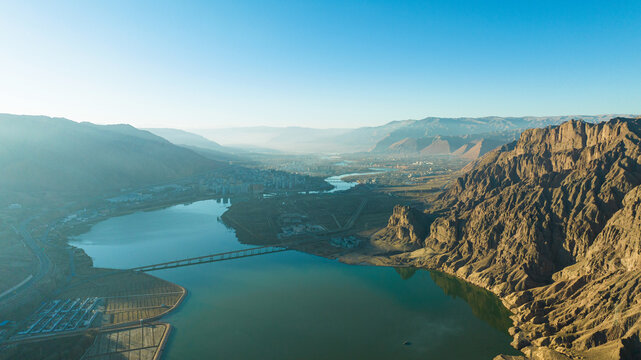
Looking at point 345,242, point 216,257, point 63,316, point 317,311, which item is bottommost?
point 317,311

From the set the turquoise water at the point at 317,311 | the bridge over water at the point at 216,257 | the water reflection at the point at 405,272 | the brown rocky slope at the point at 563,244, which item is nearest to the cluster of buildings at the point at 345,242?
the brown rocky slope at the point at 563,244

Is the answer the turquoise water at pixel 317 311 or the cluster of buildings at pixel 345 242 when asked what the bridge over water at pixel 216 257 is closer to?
the turquoise water at pixel 317 311

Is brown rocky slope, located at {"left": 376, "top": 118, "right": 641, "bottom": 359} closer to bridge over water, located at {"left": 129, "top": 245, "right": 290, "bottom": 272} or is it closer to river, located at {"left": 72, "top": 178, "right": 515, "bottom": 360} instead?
river, located at {"left": 72, "top": 178, "right": 515, "bottom": 360}

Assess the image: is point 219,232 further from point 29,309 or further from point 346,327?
point 346,327

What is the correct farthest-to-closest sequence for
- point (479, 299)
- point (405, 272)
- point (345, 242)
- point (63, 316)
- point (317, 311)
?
point (345, 242) < point (405, 272) < point (479, 299) < point (317, 311) < point (63, 316)

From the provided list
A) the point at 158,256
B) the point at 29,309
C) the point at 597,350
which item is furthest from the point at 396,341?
the point at 158,256

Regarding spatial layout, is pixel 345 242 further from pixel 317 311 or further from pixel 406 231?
pixel 317 311

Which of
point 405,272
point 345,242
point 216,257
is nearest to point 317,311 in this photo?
point 405,272

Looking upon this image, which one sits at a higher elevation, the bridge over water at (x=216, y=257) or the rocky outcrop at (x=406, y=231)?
the rocky outcrop at (x=406, y=231)

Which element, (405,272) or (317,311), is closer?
(317,311)
